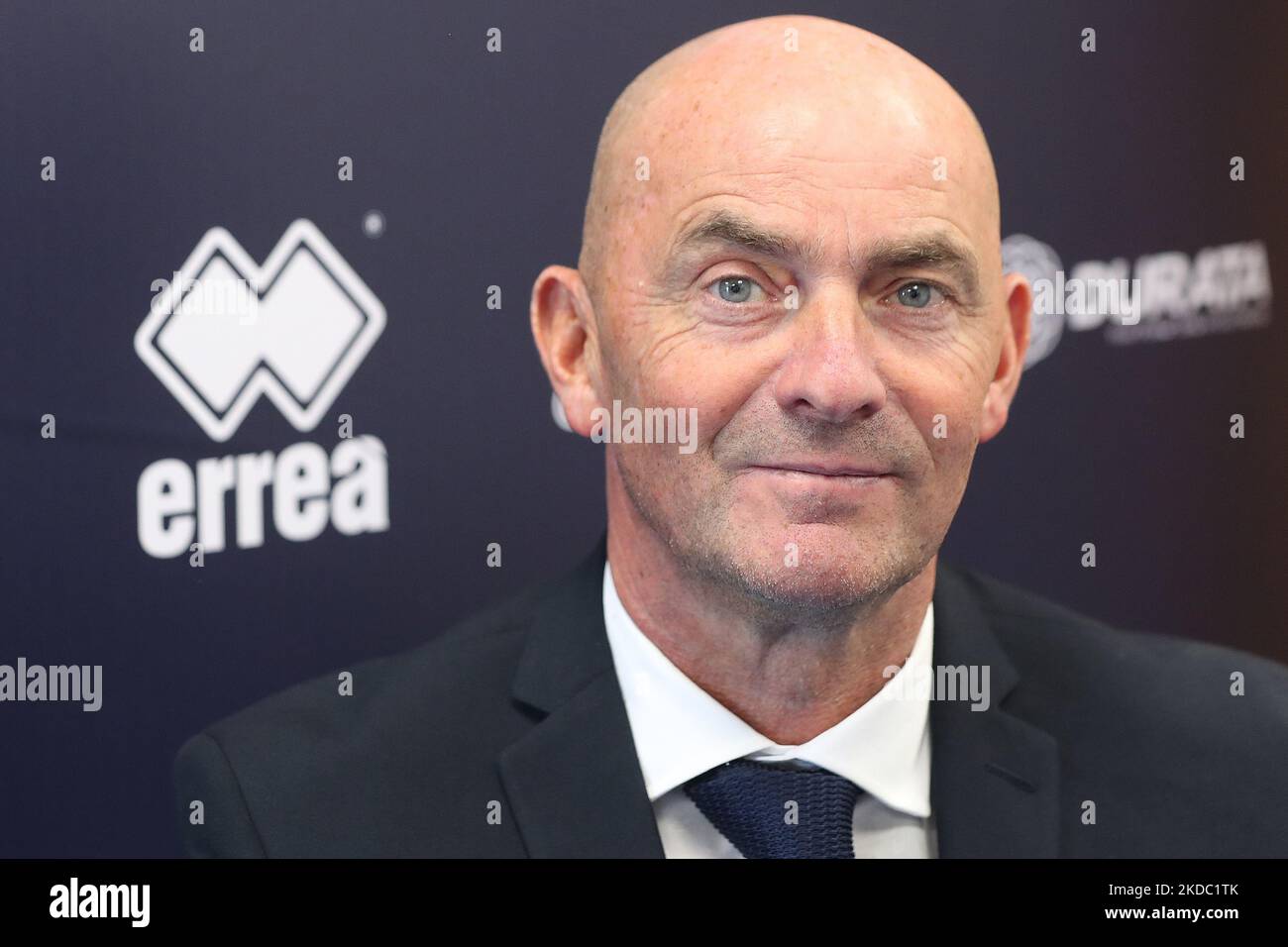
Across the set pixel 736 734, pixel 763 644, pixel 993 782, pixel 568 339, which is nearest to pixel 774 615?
pixel 763 644

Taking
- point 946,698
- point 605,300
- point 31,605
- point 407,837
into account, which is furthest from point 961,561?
point 31,605

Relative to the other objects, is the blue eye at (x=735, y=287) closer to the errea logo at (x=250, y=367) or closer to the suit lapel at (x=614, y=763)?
the suit lapel at (x=614, y=763)

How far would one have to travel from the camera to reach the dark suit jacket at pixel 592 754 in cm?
207

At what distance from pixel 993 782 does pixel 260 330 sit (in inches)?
51.7

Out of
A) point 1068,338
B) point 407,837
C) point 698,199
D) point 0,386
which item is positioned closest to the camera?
point 698,199

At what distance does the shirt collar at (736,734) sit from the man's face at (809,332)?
7.8 inches

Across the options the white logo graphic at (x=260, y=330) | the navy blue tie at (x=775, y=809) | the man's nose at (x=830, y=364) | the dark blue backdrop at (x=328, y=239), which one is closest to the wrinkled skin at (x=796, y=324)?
the man's nose at (x=830, y=364)

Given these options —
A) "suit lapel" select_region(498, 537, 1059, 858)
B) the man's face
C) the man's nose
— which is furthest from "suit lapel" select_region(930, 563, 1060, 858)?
the man's nose

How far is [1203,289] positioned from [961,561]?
0.63 m

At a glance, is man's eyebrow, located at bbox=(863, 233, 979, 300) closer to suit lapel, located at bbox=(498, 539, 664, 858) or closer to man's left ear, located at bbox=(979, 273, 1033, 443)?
man's left ear, located at bbox=(979, 273, 1033, 443)

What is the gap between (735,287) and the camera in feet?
6.46

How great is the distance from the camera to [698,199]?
1.96 m

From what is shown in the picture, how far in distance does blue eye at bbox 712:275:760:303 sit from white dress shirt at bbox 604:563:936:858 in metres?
0.51
